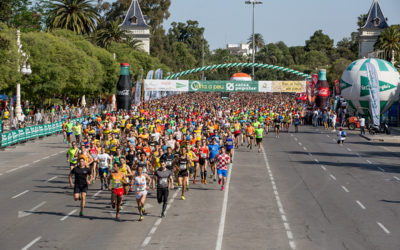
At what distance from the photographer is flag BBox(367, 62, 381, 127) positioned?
47938 mm

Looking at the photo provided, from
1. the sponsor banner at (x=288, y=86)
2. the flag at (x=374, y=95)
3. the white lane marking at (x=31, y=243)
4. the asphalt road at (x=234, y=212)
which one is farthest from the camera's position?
the sponsor banner at (x=288, y=86)

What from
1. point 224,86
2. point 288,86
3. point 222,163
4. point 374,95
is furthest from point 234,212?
point 288,86

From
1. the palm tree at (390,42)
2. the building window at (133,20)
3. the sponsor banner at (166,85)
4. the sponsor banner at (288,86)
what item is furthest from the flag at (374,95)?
the building window at (133,20)

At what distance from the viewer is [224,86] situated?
2763 inches

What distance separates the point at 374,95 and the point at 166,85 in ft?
88.9

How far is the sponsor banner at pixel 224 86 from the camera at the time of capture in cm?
6931

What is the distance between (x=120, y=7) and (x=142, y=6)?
5.25 metres

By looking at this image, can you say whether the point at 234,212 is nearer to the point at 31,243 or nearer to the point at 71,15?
the point at 31,243

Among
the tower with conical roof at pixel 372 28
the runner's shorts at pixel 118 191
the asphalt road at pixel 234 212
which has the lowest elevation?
the asphalt road at pixel 234 212

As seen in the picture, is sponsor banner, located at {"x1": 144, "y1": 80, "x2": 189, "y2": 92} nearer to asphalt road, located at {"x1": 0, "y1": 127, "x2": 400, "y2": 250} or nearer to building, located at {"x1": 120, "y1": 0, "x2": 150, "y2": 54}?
asphalt road, located at {"x1": 0, "y1": 127, "x2": 400, "y2": 250}

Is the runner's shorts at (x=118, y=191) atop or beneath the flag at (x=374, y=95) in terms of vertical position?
beneath

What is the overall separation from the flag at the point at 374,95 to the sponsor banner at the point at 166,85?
995 inches

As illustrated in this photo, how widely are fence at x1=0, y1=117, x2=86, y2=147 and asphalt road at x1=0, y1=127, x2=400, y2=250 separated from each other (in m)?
6.59

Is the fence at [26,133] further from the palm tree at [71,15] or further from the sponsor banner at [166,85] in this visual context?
the palm tree at [71,15]
